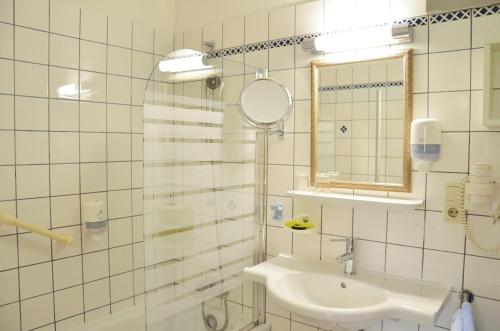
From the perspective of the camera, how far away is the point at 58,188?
6.40 feet

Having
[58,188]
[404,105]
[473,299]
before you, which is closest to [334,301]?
[473,299]

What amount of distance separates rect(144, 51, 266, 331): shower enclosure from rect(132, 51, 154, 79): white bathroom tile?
0.68 m

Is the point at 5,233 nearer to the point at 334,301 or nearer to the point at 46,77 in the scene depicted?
the point at 46,77

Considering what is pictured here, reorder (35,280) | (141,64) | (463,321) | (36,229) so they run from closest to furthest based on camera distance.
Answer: (463,321) → (36,229) → (35,280) → (141,64)

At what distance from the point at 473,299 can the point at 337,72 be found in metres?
1.11

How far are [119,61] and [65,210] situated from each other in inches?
34.8

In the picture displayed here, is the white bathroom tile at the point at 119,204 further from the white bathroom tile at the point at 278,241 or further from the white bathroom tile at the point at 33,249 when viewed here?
the white bathroom tile at the point at 278,241

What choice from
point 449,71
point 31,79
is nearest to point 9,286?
point 31,79

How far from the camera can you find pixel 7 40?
175 centimetres

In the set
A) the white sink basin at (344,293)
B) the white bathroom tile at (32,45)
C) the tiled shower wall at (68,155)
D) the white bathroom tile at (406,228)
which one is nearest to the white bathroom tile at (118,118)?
the tiled shower wall at (68,155)

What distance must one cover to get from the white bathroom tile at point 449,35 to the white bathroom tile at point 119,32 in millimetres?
1614

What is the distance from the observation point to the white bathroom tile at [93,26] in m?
2.03

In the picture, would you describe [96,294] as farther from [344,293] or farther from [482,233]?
[482,233]

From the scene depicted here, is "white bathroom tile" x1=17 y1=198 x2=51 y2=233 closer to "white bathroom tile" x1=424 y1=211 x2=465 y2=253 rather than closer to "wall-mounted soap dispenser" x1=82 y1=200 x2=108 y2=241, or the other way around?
"wall-mounted soap dispenser" x1=82 y1=200 x2=108 y2=241
